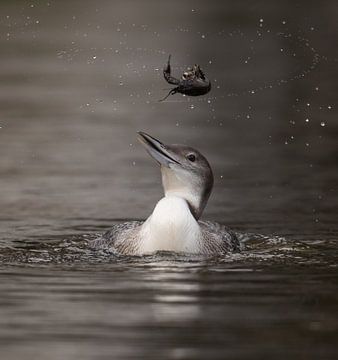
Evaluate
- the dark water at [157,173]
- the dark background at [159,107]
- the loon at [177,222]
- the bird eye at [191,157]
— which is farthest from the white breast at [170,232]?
the dark background at [159,107]

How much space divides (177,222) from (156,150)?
24.9 inches

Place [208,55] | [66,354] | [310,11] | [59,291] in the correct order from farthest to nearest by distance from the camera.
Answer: [310,11] < [208,55] < [59,291] < [66,354]

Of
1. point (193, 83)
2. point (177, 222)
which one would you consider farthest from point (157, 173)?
point (177, 222)

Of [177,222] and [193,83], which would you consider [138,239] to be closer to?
[177,222]

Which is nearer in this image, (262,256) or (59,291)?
(59,291)

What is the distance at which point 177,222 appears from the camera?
11367mm

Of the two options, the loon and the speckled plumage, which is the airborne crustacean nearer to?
the loon

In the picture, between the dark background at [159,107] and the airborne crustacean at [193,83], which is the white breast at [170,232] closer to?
the airborne crustacean at [193,83]

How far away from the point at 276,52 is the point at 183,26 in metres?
2.41

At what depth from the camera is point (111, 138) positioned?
55.4ft

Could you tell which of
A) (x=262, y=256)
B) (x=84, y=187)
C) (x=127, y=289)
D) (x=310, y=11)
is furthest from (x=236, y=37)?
(x=127, y=289)

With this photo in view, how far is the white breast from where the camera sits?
1134 cm

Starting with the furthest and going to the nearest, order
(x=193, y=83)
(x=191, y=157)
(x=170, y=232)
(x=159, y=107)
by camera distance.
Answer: (x=159, y=107)
(x=193, y=83)
(x=191, y=157)
(x=170, y=232)

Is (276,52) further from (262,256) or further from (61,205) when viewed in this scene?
(262,256)
